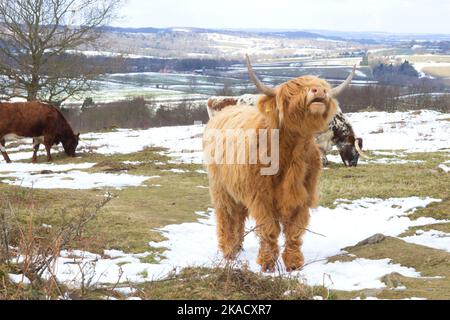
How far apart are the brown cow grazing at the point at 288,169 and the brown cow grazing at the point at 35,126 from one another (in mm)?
12935

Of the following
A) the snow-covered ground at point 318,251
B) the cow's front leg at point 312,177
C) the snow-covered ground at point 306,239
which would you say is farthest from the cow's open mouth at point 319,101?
the snow-covered ground at point 306,239

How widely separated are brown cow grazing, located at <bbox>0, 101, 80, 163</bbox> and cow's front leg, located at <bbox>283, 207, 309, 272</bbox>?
1303 cm

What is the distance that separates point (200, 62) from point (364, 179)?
2996 cm

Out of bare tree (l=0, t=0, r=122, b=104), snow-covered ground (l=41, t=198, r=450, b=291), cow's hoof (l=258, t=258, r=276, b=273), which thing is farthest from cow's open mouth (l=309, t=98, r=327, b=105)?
bare tree (l=0, t=0, r=122, b=104)

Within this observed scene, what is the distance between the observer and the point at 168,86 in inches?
2712

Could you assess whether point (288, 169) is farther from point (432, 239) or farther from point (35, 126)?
point (35, 126)

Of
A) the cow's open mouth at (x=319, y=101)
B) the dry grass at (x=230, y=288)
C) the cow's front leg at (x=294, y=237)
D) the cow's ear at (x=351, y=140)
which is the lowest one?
the cow's ear at (x=351, y=140)

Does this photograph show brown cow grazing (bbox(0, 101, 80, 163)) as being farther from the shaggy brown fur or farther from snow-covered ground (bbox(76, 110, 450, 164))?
the shaggy brown fur

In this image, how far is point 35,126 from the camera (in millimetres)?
17594

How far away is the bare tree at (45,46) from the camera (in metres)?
25.5

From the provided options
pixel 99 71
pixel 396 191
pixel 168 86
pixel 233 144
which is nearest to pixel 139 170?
pixel 396 191

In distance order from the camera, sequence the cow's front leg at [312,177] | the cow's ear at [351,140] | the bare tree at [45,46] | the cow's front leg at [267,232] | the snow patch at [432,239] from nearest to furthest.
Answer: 1. the cow's front leg at [267,232]
2. the cow's front leg at [312,177]
3. the snow patch at [432,239]
4. the cow's ear at [351,140]
5. the bare tree at [45,46]

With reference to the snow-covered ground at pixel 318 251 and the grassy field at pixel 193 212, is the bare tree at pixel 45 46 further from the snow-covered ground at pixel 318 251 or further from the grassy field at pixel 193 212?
the snow-covered ground at pixel 318 251
